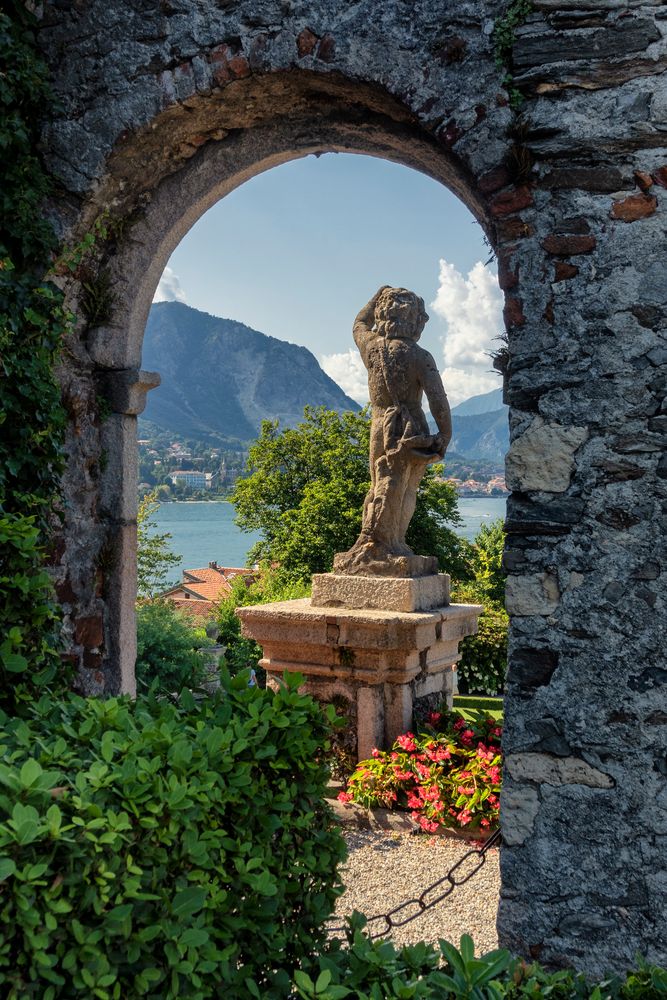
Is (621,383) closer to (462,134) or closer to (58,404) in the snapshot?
(462,134)

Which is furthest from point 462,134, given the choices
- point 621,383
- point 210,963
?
point 210,963

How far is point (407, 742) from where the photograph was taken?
202 inches

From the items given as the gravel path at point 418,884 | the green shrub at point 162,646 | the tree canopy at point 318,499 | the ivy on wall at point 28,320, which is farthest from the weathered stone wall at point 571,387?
the tree canopy at point 318,499

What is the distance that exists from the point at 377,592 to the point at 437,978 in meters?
3.68

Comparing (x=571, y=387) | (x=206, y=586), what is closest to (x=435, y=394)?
(x=571, y=387)

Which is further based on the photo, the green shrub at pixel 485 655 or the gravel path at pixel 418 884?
A: the green shrub at pixel 485 655

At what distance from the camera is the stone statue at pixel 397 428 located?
5.79 m

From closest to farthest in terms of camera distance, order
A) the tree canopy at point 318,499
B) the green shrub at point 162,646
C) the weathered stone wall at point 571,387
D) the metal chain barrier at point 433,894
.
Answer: the weathered stone wall at point 571,387, the metal chain barrier at point 433,894, the green shrub at point 162,646, the tree canopy at point 318,499

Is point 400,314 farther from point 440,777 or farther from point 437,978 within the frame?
point 437,978

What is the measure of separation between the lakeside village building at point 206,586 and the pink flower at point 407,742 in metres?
11.2

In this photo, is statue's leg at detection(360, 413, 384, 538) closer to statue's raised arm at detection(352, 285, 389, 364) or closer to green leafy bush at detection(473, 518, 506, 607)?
statue's raised arm at detection(352, 285, 389, 364)

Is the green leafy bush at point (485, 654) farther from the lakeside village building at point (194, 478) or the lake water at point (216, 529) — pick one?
the lakeside village building at point (194, 478)

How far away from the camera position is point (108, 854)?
1.61m

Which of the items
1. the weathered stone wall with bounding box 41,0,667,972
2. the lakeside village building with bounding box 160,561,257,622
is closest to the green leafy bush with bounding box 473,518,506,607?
the lakeside village building with bounding box 160,561,257,622
